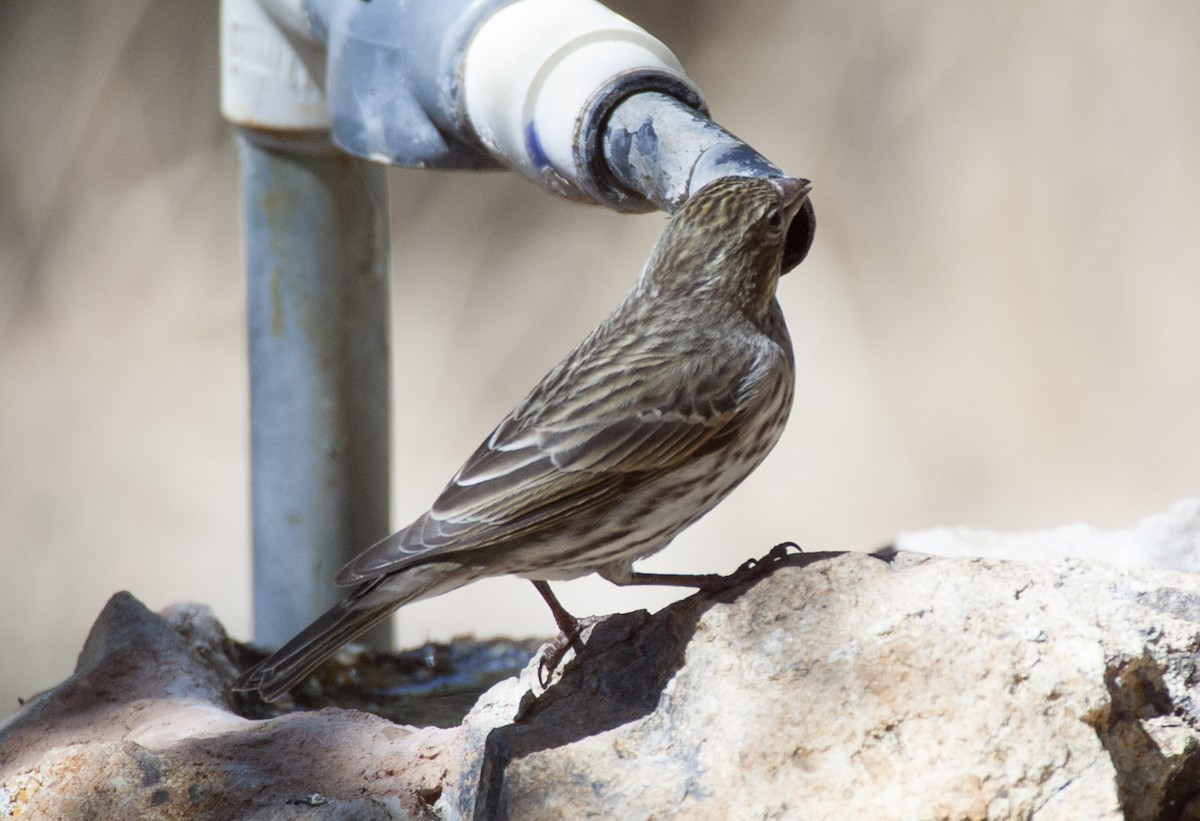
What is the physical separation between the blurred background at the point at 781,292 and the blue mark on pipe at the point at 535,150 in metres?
3.52

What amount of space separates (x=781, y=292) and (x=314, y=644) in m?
4.63

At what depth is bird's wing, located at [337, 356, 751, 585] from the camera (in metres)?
2.88

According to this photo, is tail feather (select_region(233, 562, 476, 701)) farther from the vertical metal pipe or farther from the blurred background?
the blurred background

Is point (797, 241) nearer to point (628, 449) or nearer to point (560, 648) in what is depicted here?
point (628, 449)

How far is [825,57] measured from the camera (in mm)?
7062

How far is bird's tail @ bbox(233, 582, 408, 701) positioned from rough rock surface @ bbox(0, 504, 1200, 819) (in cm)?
12

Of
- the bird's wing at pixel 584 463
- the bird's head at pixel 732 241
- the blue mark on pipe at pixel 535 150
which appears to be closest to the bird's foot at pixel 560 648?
the bird's wing at pixel 584 463

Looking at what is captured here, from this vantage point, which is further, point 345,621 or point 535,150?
point 535,150

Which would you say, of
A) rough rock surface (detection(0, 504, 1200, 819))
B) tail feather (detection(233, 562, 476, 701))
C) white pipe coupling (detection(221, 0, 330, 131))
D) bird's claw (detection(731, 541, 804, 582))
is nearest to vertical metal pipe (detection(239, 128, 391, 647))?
white pipe coupling (detection(221, 0, 330, 131))

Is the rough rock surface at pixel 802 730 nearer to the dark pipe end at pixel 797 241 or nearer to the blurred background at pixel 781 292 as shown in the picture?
the dark pipe end at pixel 797 241

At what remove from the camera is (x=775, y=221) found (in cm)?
300

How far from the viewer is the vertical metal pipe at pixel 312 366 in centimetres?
399

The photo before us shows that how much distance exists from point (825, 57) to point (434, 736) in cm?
508

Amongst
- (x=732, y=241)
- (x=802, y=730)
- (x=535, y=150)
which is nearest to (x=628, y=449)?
(x=732, y=241)
